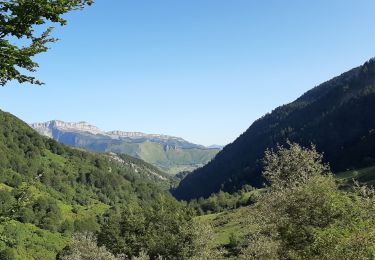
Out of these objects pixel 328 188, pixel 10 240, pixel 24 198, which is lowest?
pixel 328 188

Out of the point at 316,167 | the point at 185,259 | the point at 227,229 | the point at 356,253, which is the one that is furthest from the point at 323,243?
the point at 227,229

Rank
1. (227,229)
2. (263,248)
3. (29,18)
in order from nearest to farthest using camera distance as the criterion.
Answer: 1. (29,18)
2. (263,248)
3. (227,229)

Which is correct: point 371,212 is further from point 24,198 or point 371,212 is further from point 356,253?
point 24,198

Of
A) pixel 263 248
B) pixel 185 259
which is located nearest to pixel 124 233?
pixel 185 259

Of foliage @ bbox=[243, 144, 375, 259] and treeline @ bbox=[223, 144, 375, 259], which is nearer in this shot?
treeline @ bbox=[223, 144, 375, 259]

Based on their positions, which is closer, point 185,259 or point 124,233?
point 185,259

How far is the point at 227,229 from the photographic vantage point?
15762 cm

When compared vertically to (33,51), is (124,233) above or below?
below

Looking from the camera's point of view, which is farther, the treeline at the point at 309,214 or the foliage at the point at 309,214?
the foliage at the point at 309,214

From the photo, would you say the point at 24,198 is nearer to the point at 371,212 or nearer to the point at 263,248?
the point at 371,212

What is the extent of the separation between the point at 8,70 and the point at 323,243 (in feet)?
75.4

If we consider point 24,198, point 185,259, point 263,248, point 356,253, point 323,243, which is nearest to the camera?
point 24,198

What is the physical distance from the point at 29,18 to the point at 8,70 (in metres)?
1.98

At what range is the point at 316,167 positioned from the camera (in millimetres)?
42375
